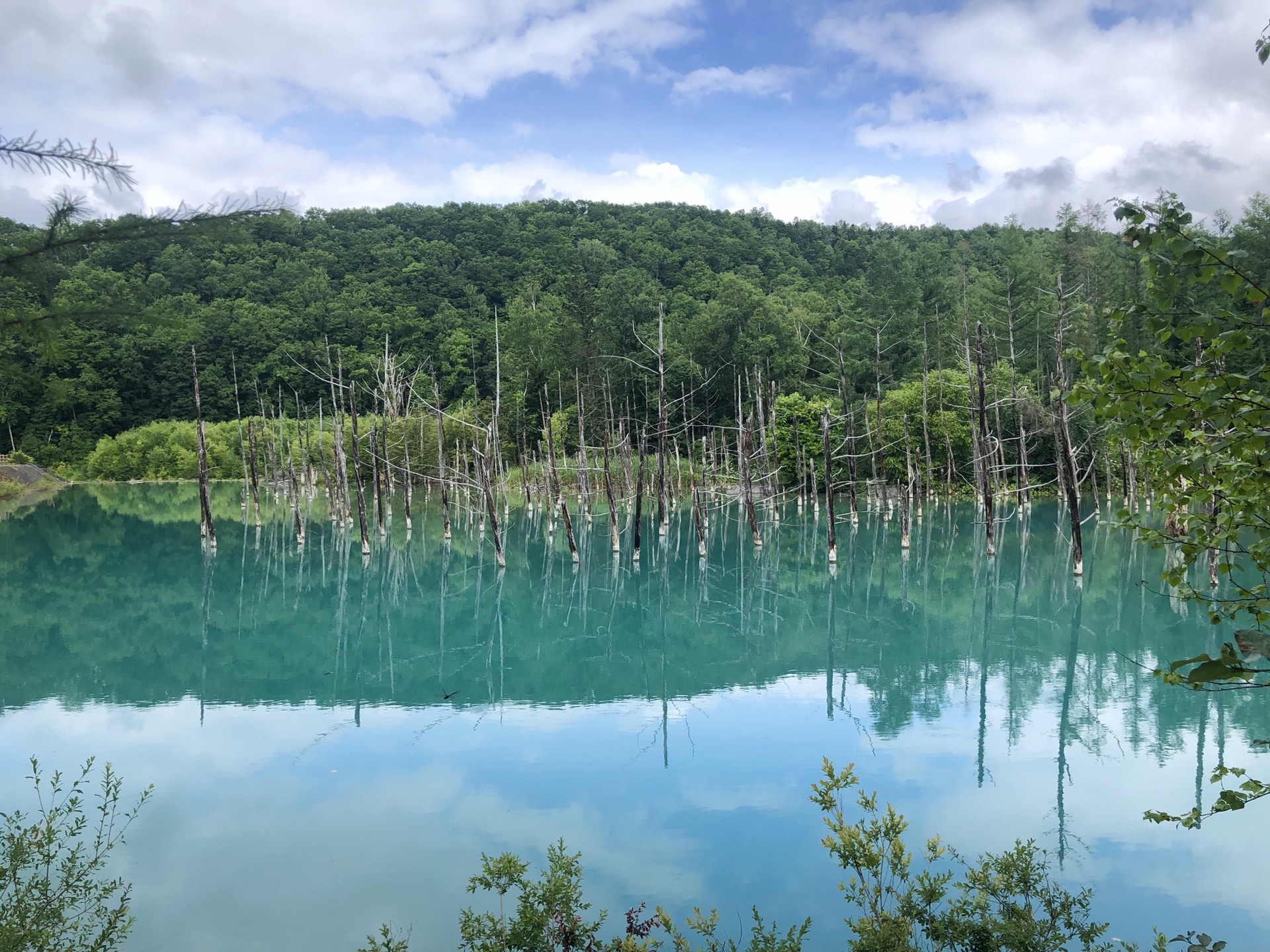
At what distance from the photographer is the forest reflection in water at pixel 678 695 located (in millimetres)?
6734

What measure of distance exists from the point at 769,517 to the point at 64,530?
2486cm

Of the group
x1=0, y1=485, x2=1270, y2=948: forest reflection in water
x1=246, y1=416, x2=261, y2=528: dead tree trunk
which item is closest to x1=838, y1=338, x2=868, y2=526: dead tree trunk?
x1=0, y1=485, x2=1270, y2=948: forest reflection in water

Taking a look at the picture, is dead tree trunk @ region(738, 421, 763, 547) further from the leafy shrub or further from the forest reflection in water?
the leafy shrub

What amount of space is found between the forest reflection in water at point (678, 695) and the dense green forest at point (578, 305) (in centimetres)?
1598

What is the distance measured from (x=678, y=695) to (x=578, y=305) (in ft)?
127

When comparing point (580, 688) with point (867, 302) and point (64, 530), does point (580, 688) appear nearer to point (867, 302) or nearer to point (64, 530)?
point (64, 530)

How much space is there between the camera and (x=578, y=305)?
47.7m

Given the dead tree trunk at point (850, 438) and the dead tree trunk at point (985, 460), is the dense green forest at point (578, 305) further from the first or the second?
the dead tree trunk at point (985, 460)

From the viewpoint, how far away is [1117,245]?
50312 millimetres

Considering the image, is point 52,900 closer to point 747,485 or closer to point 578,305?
point 747,485

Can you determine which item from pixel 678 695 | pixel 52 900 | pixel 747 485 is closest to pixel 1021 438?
pixel 747 485

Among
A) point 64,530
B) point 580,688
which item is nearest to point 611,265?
point 64,530

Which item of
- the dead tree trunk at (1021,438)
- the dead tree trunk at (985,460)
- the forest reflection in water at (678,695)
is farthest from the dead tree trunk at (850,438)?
the dead tree trunk at (1021,438)

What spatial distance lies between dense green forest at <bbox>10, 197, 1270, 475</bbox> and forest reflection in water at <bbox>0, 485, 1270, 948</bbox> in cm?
1598
